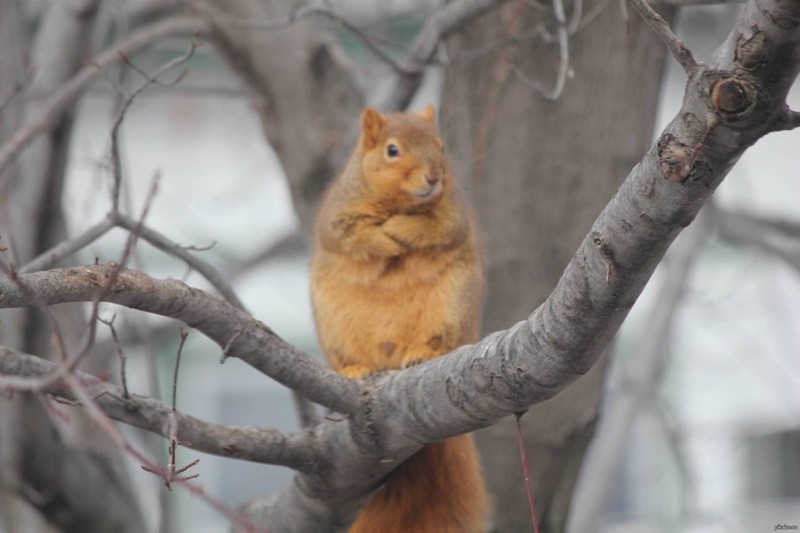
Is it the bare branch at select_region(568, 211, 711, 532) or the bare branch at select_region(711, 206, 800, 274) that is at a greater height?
the bare branch at select_region(711, 206, 800, 274)

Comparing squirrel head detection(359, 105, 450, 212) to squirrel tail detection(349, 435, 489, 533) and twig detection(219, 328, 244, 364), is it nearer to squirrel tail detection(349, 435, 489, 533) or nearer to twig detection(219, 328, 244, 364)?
squirrel tail detection(349, 435, 489, 533)

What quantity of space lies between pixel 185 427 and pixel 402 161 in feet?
3.57

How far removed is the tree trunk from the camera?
122 inches

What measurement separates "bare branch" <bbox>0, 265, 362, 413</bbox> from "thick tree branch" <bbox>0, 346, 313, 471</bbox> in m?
Answer: 0.18

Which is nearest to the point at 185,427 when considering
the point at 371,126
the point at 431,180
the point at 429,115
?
the point at 431,180

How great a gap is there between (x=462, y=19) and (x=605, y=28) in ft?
1.52

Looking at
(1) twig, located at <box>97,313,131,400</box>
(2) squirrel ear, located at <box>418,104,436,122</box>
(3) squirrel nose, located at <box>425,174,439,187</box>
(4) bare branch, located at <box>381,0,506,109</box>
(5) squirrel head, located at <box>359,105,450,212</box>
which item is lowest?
(1) twig, located at <box>97,313,131,400</box>

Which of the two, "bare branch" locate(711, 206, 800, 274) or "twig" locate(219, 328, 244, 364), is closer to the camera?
"twig" locate(219, 328, 244, 364)

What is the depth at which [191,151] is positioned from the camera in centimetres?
721

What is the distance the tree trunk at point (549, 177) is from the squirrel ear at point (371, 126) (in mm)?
405

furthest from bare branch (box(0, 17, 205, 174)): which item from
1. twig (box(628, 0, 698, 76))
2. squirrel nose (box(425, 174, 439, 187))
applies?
twig (box(628, 0, 698, 76))

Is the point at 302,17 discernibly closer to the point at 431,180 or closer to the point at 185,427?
the point at 431,180

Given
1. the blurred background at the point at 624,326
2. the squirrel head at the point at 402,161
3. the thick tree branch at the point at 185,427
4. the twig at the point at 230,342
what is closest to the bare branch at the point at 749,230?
the blurred background at the point at 624,326

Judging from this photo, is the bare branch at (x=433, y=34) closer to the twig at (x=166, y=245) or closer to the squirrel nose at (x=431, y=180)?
the squirrel nose at (x=431, y=180)
